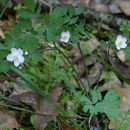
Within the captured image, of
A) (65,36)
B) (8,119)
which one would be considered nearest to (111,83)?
(65,36)

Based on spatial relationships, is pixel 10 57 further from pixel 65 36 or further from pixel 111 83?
pixel 111 83

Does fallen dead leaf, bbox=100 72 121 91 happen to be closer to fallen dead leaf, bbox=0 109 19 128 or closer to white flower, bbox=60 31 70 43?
white flower, bbox=60 31 70 43

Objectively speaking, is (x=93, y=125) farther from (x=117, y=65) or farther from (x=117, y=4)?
(x=117, y=4)

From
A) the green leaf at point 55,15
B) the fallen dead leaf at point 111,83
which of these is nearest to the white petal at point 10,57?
the green leaf at point 55,15

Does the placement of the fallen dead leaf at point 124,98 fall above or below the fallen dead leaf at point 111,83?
below

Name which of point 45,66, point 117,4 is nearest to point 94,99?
point 45,66

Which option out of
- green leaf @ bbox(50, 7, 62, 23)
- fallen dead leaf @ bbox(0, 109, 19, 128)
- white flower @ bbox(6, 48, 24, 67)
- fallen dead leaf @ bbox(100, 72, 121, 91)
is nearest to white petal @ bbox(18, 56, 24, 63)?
white flower @ bbox(6, 48, 24, 67)

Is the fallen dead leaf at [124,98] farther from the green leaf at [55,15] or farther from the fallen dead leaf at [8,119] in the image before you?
the green leaf at [55,15]
